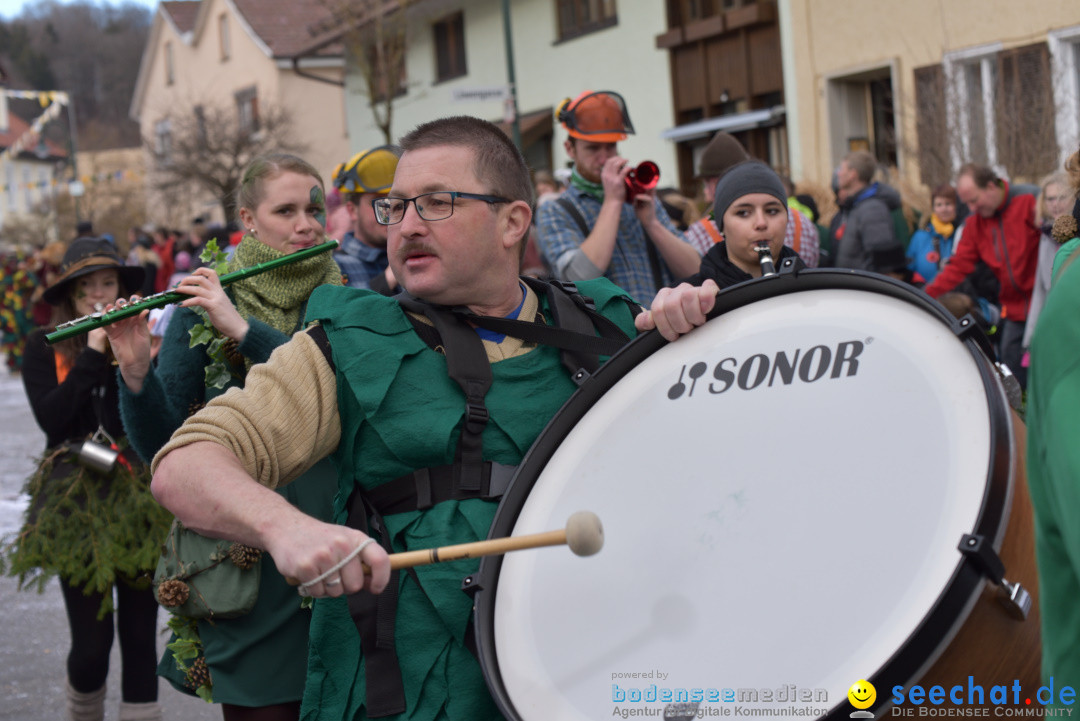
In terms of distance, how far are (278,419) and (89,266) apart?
2565 mm

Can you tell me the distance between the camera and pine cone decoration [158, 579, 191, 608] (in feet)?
10.1

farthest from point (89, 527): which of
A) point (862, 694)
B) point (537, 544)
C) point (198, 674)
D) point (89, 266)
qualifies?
point (862, 694)

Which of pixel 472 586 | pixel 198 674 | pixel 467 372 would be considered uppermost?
A: pixel 467 372

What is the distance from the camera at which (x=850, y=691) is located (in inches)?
62.3

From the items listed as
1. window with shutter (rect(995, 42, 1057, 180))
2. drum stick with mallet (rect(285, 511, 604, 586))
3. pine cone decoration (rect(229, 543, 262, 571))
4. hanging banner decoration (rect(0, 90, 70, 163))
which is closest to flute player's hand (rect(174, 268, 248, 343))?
pine cone decoration (rect(229, 543, 262, 571))

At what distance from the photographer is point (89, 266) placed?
14.4 ft

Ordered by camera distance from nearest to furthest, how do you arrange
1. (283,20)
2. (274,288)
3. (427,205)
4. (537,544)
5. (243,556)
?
(537,544) < (427,205) < (243,556) < (274,288) < (283,20)

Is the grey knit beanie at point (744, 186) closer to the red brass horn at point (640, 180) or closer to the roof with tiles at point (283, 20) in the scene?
the red brass horn at point (640, 180)

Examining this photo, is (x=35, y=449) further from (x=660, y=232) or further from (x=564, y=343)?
(x=564, y=343)

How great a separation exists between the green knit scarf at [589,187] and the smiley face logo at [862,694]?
3.54 meters

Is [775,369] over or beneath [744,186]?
beneath

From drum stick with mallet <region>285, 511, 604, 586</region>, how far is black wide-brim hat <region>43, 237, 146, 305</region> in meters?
2.97

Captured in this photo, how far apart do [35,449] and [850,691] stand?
1171 centimetres

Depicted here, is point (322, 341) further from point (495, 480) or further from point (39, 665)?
point (39, 665)
